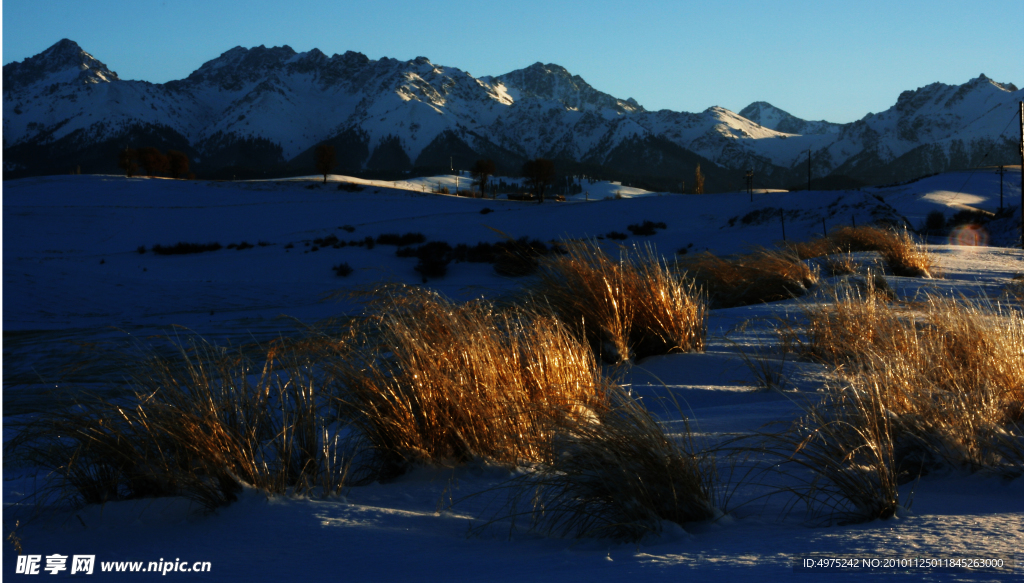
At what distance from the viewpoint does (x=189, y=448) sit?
7.97ft

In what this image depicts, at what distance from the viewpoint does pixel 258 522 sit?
217 centimetres

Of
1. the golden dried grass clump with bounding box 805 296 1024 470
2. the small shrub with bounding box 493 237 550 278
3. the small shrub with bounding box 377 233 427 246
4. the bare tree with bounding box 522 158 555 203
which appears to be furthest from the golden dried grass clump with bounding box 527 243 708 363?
the bare tree with bounding box 522 158 555 203

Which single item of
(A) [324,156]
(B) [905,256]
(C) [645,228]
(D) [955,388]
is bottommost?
(D) [955,388]

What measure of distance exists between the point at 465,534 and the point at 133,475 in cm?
135

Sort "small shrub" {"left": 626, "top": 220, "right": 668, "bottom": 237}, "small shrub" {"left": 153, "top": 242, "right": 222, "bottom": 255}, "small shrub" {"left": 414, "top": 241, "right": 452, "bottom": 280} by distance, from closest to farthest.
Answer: "small shrub" {"left": 414, "top": 241, "right": 452, "bottom": 280}, "small shrub" {"left": 153, "top": 242, "right": 222, "bottom": 255}, "small shrub" {"left": 626, "top": 220, "right": 668, "bottom": 237}

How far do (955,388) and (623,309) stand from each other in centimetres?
241

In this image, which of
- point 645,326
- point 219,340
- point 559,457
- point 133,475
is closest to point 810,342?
point 645,326

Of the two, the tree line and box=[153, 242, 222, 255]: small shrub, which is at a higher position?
the tree line

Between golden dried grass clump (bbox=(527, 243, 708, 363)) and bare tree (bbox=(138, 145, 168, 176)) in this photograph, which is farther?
bare tree (bbox=(138, 145, 168, 176))

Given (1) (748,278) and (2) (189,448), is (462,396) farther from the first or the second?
(1) (748,278)

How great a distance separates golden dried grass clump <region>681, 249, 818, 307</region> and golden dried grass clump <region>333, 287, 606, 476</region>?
18.8ft

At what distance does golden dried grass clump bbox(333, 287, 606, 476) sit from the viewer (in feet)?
8.89

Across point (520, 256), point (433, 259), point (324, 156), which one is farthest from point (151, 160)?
point (520, 256)

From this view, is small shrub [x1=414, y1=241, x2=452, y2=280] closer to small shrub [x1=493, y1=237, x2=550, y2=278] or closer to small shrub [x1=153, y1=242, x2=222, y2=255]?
small shrub [x1=153, y1=242, x2=222, y2=255]
